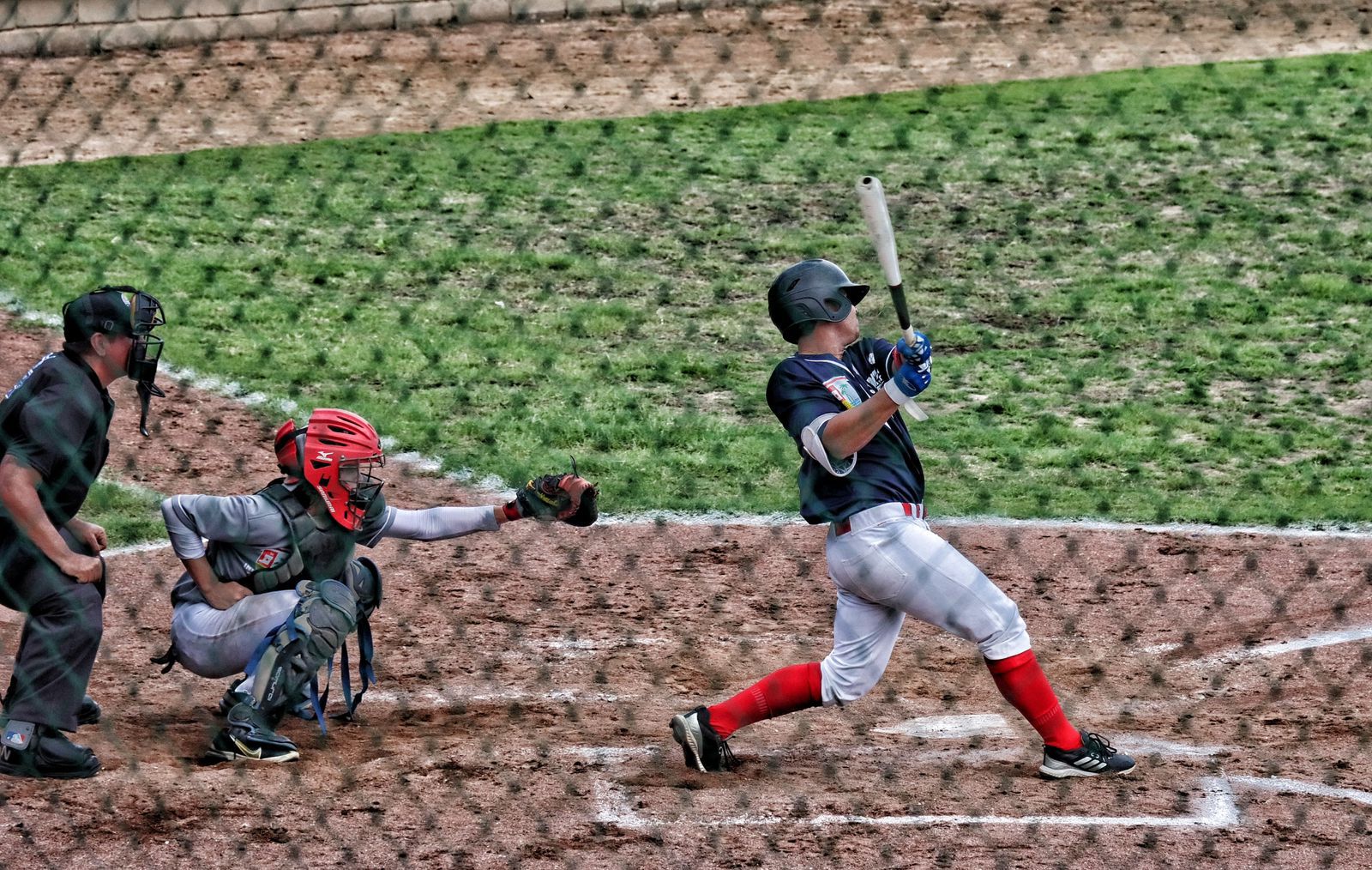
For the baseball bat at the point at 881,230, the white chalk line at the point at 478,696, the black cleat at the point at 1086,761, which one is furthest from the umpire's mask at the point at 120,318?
the black cleat at the point at 1086,761

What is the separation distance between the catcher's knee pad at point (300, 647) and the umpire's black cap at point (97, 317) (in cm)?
90

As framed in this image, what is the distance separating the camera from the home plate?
5.26 meters

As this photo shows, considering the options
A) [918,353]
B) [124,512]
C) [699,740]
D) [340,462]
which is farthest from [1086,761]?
[124,512]

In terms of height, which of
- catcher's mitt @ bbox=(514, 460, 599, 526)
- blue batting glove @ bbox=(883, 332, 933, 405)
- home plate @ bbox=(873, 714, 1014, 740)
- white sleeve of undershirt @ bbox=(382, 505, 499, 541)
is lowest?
home plate @ bbox=(873, 714, 1014, 740)

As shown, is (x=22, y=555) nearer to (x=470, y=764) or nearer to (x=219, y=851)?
(x=219, y=851)

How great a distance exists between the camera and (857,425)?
445 cm

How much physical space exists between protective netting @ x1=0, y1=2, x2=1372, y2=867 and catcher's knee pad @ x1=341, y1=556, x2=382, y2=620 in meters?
0.36

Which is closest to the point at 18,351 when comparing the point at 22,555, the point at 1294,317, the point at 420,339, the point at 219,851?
the point at 420,339

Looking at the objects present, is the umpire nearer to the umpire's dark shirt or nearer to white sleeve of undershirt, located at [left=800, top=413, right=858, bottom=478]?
the umpire's dark shirt

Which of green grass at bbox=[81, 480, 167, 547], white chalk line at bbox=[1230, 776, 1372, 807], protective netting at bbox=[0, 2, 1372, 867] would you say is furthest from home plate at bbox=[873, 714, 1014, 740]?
green grass at bbox=[81, 480, 167, 547]

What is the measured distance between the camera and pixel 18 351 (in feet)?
28.9

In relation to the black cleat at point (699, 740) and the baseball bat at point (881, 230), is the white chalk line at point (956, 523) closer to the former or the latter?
the black cleat at point (699, 740)

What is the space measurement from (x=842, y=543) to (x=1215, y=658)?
1805mm

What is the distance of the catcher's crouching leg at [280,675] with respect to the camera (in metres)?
4.82
